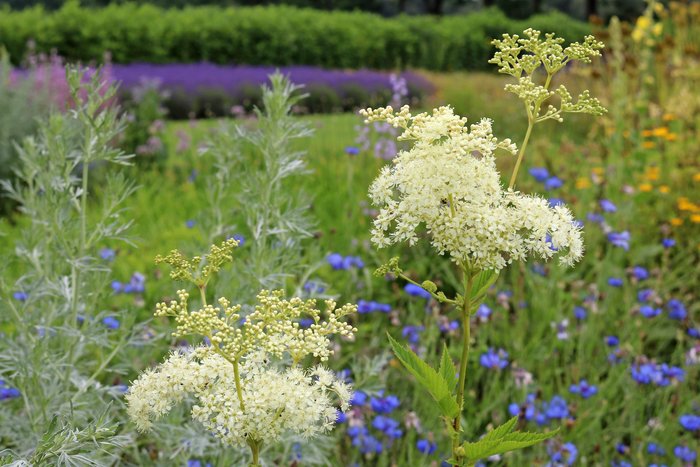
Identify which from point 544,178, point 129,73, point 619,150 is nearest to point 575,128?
point 619,150

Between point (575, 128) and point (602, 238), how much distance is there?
5299 mm

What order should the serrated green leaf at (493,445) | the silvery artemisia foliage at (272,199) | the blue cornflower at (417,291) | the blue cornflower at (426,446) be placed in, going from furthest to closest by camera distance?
the blue cornflower at (417,291) < the blue cornflower at (426,446) < the silvery artemisia foliage at (272,199) < the serrated green leaf at (493,445)

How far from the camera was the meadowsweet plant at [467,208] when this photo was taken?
1335 mm

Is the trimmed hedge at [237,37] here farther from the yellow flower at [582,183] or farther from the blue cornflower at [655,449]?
the blue cornflower at [655,449]

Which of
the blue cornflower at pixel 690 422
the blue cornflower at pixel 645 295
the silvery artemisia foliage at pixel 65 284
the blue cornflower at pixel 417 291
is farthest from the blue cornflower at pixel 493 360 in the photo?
the silvery artemisia foliage at pixel 65 284

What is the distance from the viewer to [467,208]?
1.34m

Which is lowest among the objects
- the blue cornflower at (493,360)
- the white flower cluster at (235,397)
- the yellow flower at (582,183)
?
the yellow flower at (582,183)

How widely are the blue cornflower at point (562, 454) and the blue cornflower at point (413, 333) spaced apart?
828mm

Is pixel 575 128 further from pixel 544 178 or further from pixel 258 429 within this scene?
pixel 258 429

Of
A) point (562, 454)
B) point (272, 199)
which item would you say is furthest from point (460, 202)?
point (562, 454)

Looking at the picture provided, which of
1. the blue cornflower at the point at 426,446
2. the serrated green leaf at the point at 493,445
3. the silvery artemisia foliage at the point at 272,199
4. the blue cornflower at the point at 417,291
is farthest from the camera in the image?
the blue cornflower at the point at 417,291

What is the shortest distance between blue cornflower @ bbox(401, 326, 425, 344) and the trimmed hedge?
37.6ft

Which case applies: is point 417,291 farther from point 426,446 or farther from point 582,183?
point 582,183

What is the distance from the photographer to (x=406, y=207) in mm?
1364
